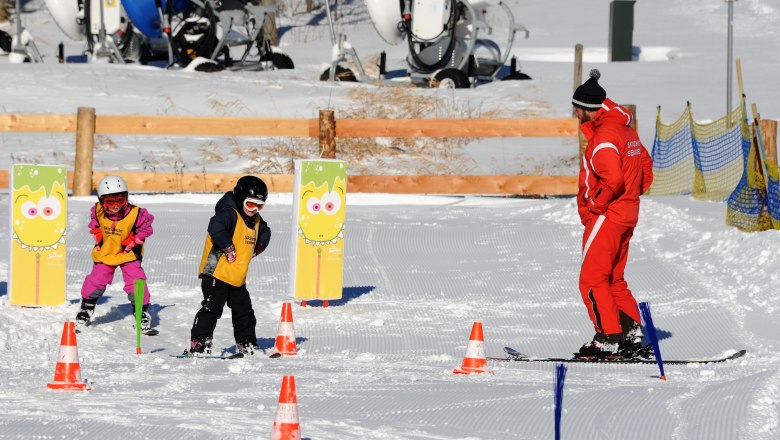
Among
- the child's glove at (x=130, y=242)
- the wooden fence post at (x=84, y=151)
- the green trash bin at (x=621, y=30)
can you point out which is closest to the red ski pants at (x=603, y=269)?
the child's glove at (x=130, y=242)

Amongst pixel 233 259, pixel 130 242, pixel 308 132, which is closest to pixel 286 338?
pixel 233 259

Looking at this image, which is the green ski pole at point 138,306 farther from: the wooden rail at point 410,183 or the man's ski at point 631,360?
the wooden rail at point 410,183

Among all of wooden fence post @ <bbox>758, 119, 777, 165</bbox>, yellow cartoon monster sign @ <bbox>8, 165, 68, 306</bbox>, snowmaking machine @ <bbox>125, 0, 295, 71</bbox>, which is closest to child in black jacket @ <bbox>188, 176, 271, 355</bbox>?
yellow cartoon monster sign @ <bbox>8, 165, 68, 306</bbox>

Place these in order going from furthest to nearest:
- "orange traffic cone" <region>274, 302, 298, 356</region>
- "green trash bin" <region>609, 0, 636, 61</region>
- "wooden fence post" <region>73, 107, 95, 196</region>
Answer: "green trash bin" <region>609, 0, 636, 61</region> < "wooden fence post" <region>73, 107, 95, 196</region> < "orange traffic cone" <region>274, 302, 298, 356</region>

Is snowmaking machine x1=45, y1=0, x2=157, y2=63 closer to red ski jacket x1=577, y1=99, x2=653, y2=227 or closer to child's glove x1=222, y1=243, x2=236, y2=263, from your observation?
child's glove x1=222, y1=243, x2=236, y2=263

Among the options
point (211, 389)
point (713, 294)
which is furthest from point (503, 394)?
point (713, 294)

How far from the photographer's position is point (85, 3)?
103 ft

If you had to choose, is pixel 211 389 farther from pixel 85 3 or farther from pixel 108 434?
pixel 85 3

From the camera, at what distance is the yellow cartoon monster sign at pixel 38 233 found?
9945 millimetres

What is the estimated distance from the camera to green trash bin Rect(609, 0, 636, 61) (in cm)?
3297

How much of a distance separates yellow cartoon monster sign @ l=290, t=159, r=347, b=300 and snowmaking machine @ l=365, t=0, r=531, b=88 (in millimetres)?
16883

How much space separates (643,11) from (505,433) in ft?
120

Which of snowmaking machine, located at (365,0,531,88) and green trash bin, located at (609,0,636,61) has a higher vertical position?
green trash bin, located at (609,0,636,61)

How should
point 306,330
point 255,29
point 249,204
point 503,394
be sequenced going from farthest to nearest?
point 255,29, point 306,330, point 249,204, point 503,394
